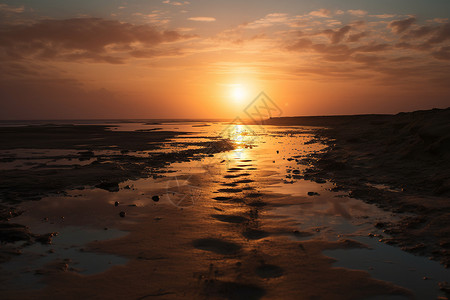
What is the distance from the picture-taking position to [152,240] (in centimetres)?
597

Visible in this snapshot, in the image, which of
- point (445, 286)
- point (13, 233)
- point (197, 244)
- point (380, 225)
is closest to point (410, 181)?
point (380, 225)

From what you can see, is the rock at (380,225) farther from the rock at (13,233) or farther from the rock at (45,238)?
the rock at (13,233)

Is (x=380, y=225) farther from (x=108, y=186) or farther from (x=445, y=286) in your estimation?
(x=108, y=186)

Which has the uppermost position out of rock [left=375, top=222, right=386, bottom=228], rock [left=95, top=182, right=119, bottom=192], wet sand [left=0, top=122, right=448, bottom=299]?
rock [left=95, top=182, right=119, bottom=192]

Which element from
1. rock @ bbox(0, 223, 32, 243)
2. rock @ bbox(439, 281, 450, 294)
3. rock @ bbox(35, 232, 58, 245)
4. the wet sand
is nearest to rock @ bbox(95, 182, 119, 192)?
the wet sand

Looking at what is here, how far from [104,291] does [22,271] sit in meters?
1.72

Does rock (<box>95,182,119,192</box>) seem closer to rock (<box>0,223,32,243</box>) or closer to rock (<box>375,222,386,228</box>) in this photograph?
rock (<box>0,223,32,243</box>)

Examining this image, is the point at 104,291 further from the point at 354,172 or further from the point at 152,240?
the point at 354,172

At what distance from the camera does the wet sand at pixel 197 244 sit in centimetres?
418

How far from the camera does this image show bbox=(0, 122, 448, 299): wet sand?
4.18 m

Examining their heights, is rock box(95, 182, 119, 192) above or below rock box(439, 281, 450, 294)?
above

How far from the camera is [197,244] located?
19.0ft

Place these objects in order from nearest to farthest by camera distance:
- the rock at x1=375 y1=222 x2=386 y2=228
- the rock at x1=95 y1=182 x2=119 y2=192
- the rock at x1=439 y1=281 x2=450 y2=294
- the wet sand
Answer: the rock at x1=439 y1=281 x2=450 y2=294 → the wet sand → the rock at x1=375 y1=222 x2=386 y2=228 → the rock at x1=95 y1=182 x2=119 y2=192

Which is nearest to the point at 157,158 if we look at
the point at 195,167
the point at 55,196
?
the point at 195,167
